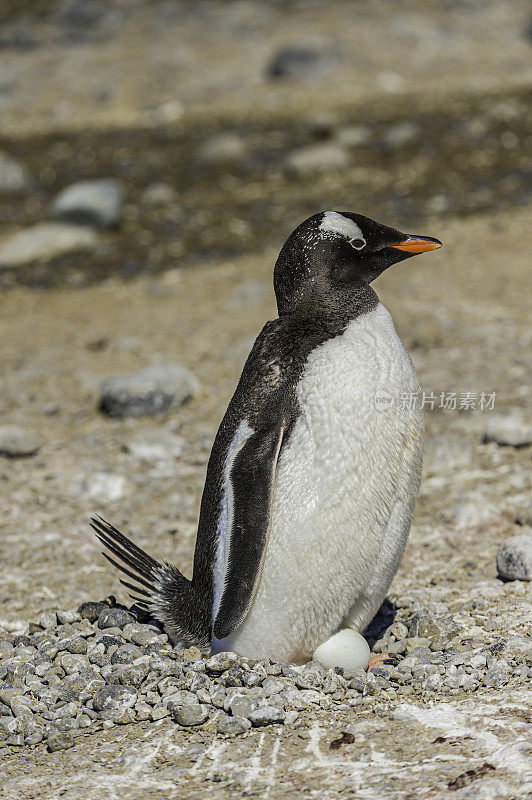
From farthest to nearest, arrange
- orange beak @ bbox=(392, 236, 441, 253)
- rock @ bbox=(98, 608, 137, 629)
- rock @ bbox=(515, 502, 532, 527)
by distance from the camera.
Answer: rock @ bbox=(515, 502, 532, 527) < rock @ bbox=(98, 608, 137, 629) < orange beak @ bbox=(392, 236, 441, 253)

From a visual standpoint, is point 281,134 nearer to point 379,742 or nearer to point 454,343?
point 454,343

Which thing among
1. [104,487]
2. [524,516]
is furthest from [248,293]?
[524,516]

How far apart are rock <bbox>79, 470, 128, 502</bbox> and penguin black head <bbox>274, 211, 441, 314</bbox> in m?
2.43

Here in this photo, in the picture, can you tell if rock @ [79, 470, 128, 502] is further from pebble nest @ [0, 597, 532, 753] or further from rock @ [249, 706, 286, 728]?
rock @ [249, 706, 286, 728]

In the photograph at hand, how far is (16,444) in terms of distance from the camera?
593 centimetres

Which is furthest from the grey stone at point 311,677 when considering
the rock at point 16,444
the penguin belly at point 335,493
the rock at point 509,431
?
the rock at point 16,444

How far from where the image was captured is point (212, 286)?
8.72m

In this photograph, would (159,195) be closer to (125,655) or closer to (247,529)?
(125,655)

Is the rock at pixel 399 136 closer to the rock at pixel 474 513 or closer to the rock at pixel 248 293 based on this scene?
the rock at pixel 248 293

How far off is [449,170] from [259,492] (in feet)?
28.1

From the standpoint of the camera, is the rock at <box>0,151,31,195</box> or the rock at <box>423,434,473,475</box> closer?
the rock at <box>423,434,473,475</box>

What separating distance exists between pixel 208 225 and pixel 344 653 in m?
7.46

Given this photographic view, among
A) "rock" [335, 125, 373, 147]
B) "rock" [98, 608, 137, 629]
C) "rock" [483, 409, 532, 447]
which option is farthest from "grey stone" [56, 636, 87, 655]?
"rock" [335, 125, 373, 147]

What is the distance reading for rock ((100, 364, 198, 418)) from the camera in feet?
20.7
